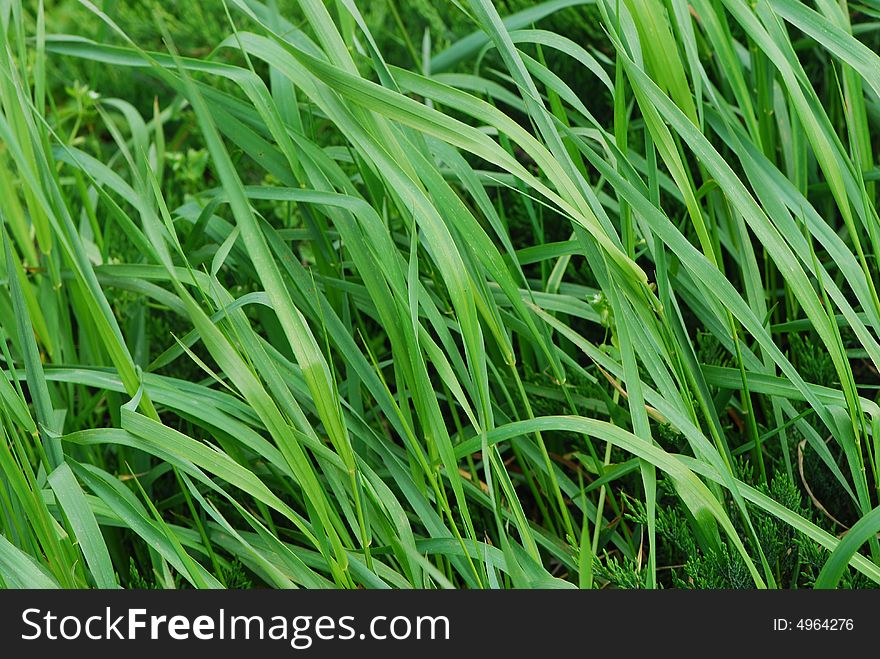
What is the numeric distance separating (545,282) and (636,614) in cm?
44

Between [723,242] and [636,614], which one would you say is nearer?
[636,614]

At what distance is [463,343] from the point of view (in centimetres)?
91

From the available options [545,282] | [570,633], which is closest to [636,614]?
[570,633]

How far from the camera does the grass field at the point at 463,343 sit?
78 cm

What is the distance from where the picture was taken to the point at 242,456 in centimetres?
94

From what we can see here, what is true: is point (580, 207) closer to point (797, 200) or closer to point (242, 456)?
point (797, 200)

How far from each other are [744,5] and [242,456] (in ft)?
2.35

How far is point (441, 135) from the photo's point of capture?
78 cm

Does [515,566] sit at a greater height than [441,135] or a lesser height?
lesser

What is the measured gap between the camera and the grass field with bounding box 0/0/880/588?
778 millimetres

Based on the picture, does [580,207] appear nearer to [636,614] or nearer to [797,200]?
[797,200]

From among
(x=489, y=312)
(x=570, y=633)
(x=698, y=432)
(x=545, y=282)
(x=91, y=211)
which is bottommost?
(x=570, y=633)

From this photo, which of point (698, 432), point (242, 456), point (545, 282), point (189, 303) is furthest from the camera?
point (545, 282)

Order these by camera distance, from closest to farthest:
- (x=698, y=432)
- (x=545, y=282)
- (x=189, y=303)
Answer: (x=189, y=303) < (x=698, y=432) < (x=545, y=282)
